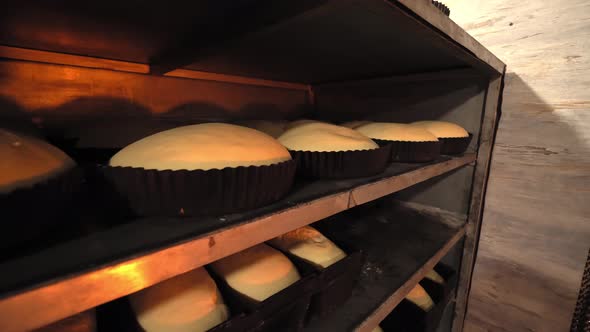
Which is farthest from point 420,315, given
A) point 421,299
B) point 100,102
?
point 100,102

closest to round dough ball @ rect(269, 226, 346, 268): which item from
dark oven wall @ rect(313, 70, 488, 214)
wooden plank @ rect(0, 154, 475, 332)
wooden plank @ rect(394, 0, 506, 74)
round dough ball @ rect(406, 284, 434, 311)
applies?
wooden plank @ rect(0, 154, 475, 332)

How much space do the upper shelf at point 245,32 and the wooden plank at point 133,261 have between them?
0.38 meters

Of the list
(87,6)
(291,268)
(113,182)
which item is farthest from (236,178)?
(87,6)

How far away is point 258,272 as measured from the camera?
1.99ft

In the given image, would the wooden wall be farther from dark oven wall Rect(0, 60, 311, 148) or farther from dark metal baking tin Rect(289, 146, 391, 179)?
dark oven wall Rect(0, 60, 311, 148)

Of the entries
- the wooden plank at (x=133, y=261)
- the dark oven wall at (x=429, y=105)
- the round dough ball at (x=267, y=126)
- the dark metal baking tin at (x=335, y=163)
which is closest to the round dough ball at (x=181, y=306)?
the wooden plank at (x=133, y=261)

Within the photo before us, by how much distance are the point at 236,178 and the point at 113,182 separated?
7.4 inches

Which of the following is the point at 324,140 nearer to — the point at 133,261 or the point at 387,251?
the point at 133,261

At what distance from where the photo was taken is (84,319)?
1.44ft

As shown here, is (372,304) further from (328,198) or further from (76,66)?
(76,66)

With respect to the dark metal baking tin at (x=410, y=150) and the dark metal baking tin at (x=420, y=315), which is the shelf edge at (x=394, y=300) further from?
the dark metal baking tin at (x=410, y=150)

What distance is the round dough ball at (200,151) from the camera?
423 millimetres

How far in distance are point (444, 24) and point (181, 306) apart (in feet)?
2.76

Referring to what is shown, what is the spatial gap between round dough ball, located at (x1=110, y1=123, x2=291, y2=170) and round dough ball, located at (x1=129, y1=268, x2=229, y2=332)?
271 mm
